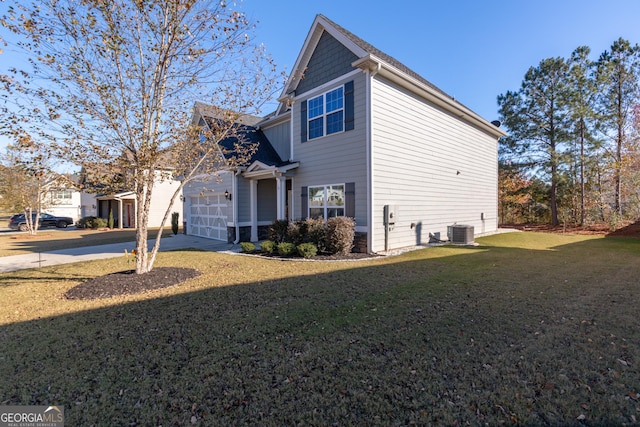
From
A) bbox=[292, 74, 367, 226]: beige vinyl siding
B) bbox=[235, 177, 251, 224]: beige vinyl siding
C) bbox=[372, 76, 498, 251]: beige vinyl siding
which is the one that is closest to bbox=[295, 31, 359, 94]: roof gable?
bbox=[292, 74, 367, 226]: beige vinyl siding

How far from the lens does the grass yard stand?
2.41 m

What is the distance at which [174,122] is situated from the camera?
6.51 metres

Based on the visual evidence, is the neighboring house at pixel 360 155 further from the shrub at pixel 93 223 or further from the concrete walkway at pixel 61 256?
the shrub at pixel 93 223

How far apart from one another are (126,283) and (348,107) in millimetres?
7959

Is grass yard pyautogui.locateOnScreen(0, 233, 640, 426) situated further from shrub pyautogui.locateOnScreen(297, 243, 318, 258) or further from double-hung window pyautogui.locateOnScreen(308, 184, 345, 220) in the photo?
double-hung window pyautogui.locateOnScreen(308, 184, 345, 220)

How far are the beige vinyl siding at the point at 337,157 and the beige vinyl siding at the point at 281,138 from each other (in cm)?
134

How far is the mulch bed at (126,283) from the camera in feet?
18.3

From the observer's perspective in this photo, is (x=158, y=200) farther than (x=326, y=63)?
Yes

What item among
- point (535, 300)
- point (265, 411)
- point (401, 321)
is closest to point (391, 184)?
point (535, 300)

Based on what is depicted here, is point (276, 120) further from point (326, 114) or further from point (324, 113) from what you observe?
point (326, 114)

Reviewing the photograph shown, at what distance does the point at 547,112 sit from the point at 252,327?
22.8 m

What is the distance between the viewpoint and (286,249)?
9328mm

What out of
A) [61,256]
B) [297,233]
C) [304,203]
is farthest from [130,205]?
[297,233]

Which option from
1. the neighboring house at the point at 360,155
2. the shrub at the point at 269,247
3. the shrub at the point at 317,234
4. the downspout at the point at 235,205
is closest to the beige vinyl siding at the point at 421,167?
the neighboring house at the point at 360,155
